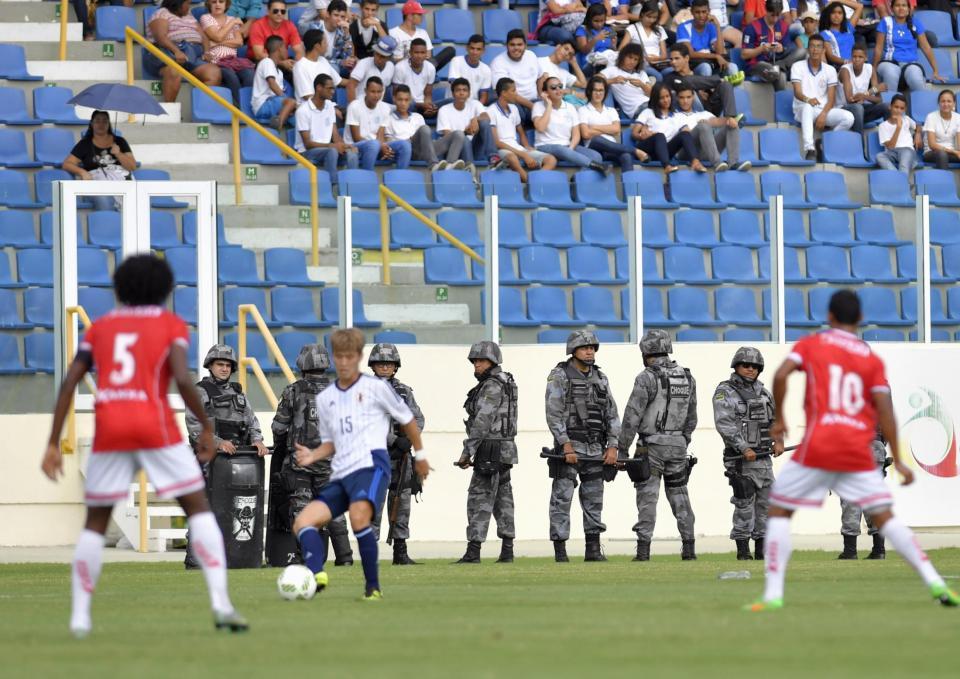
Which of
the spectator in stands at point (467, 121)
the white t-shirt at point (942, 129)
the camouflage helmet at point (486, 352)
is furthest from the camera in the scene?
the white t-shirt at point (942, 129)

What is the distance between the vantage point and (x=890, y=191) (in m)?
22.5

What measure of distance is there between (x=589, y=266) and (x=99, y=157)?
220 inches

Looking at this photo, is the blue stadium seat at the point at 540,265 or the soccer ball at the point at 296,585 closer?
the soccer ball at the point at 296,585

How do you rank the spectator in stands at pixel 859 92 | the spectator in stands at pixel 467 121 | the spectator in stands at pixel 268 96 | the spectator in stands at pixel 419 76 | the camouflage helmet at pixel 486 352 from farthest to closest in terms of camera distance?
the spectator in stands at pixel 859 92
the spectator in stands at pixel 419 76
the spectator in stands at pixel 268 96
the spectator in stands at pixel 467 121
the camouflage helmet at pixel 486 352

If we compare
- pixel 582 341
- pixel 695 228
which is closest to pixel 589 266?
pixel 695 228

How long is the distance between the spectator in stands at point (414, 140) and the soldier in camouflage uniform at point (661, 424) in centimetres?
508

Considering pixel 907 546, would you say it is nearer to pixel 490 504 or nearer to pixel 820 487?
pixel 820 487

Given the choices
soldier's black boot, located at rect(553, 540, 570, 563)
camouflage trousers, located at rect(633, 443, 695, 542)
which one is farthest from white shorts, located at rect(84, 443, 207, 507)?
camouflage trousers, located at rect(633, 443, 695, 542)

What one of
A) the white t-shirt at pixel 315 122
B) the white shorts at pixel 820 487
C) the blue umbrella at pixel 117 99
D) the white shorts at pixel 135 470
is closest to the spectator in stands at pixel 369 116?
the white t-shirt at pixel 315 122

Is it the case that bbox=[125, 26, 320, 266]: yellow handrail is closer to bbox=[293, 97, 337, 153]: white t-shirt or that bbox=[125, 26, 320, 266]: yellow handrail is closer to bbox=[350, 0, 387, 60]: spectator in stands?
bbox=[293, 97, 337, 153]: white t-shirt

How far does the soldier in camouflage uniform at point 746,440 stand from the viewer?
59.7 feet

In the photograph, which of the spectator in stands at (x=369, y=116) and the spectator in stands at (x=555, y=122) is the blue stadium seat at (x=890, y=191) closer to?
the spectator in stands at (x=555, y=122)

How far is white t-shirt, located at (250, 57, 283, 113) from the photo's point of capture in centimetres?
2347

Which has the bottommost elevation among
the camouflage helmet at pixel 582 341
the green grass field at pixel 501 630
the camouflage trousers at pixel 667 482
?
the green grass field at pixel 501 630
